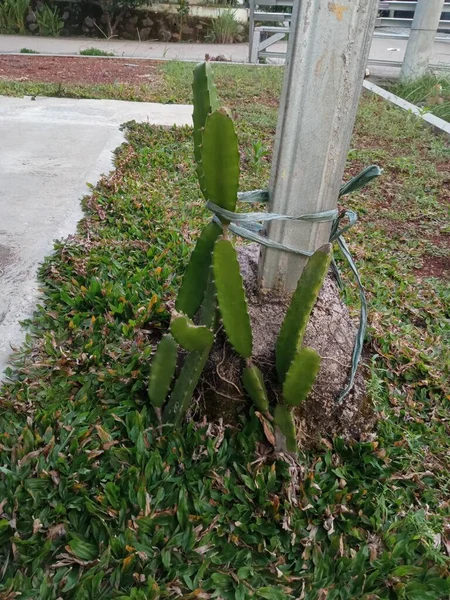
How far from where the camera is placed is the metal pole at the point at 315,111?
1298 mm

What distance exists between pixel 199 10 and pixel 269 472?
14.4 meters

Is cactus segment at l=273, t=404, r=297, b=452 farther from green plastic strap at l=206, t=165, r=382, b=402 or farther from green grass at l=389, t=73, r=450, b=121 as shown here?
green grass at l=389, t=73, r=450, b=121

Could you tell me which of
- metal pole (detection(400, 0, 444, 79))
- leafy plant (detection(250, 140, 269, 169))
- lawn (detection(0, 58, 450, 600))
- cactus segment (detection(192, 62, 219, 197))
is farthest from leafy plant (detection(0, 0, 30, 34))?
cactus segment (detection(192, 62, 219, 197))

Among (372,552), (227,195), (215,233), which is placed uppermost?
(227,195)

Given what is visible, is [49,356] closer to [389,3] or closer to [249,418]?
[249,418]

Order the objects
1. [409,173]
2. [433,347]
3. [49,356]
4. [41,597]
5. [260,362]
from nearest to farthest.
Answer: [41,597] < [260,362] < [49,356] < [433,347] < [409,173]

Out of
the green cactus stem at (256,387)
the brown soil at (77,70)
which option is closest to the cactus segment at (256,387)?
the green cactus stem at (256,387)

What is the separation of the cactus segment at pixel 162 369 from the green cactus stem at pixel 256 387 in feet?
0.71

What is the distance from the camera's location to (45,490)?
152 centimetres

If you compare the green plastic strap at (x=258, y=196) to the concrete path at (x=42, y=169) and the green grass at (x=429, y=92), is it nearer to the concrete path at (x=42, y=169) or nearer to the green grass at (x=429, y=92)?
the concrete path at (x=42, y=169)

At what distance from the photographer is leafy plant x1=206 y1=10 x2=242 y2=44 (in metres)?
13.0

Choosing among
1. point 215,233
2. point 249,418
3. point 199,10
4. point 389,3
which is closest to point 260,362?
point 249,418

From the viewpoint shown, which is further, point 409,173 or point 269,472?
point 409,173

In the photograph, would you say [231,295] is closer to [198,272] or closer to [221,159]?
[198,272]
